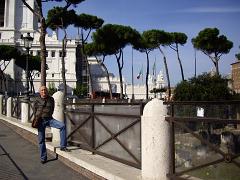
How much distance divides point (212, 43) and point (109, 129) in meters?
43.5

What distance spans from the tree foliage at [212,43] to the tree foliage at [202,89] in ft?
94.2

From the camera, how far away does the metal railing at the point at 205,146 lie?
4.75 m

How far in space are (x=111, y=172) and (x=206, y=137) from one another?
2072mm

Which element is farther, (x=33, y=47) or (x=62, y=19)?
(x=33, y=47)

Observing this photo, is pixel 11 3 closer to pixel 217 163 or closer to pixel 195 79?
pixel 195 79

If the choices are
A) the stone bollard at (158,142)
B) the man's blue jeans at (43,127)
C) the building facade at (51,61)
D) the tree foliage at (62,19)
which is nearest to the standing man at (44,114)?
the man's blue jeans at (43,127)

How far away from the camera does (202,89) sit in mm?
20234

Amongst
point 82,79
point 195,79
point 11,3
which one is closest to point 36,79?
point 82,79

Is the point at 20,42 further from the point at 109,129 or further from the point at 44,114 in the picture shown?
the point at 109,129

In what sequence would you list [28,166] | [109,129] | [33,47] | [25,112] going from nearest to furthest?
[109,129], [28,166], [25,112], [33,47]

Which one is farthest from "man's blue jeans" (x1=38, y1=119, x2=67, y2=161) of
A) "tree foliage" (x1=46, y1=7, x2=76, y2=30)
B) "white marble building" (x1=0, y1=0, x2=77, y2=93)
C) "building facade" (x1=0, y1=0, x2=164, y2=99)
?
"white marble building" (x1=0, y1=0, x2=77, y2=93)

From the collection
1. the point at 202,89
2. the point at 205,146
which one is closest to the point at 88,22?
the point at 202,89

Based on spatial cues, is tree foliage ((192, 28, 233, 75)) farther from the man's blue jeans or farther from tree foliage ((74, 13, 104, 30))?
the man's blue jeans

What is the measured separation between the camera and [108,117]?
7840 mm
